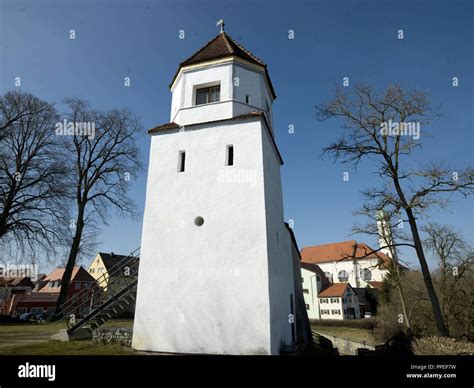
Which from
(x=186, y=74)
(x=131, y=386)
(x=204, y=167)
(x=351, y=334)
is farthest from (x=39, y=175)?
(x=351, y=334)

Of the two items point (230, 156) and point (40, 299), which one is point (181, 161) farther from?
point (40, 299)

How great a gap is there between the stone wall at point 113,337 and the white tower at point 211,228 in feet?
4.67

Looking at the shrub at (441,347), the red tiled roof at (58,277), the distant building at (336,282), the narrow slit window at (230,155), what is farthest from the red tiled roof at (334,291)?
the narrow slit window at (230,155)

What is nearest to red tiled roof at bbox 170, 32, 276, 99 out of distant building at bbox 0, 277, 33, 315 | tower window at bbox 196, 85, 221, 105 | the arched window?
tower window at bbox 196, 85, 221, 105

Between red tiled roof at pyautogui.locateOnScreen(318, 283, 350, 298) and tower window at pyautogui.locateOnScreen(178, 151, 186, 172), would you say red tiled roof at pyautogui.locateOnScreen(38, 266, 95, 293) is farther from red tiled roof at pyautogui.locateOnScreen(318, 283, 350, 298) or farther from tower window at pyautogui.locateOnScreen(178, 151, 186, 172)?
tower window at pyautogui.locateOnScreen(178, 151, 186, 172)

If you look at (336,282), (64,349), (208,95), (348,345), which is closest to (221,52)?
(208,95)

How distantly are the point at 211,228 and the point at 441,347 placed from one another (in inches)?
286

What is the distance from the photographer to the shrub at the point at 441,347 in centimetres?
678

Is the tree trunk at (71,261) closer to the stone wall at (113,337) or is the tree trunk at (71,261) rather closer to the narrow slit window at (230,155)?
the stone wall at (113,337)

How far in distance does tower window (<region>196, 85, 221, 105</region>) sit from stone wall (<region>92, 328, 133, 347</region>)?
9.90 meters

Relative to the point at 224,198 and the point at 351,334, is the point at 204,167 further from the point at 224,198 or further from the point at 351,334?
the point at 351,334

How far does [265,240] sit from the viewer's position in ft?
29.3

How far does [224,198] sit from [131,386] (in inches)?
Result: 234

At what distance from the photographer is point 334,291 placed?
49.8 m
